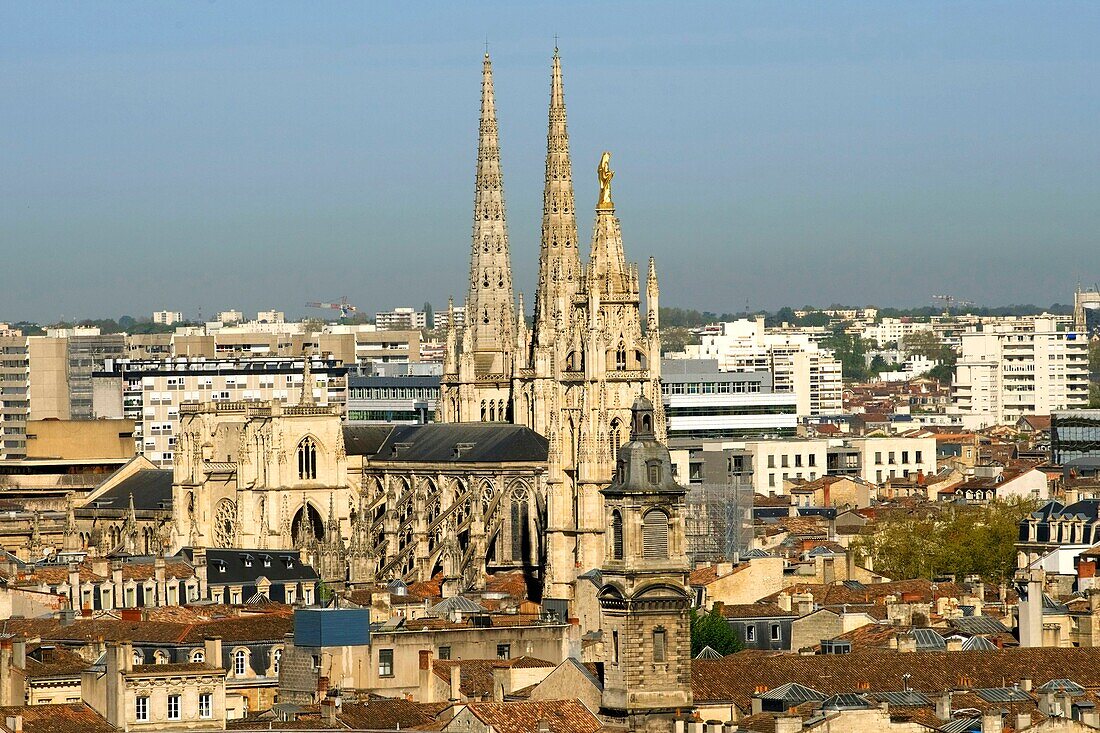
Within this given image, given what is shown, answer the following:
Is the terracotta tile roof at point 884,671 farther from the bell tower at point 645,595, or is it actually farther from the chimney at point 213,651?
the chimney at point 213,651

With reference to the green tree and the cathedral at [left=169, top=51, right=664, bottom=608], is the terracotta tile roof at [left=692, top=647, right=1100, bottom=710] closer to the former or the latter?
the green tree

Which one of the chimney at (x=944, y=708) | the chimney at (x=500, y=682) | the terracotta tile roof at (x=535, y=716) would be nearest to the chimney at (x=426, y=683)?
the chimney at (x=500, y=682)

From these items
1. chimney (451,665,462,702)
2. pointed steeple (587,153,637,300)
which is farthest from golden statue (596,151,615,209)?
chimney (451,665,462,702)

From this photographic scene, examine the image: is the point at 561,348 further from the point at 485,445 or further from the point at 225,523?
the point at 225,523

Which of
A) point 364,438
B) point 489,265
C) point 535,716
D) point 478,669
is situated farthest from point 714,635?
point 489,265

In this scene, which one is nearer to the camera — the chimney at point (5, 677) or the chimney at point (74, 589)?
the chimney at point (5, 677)
